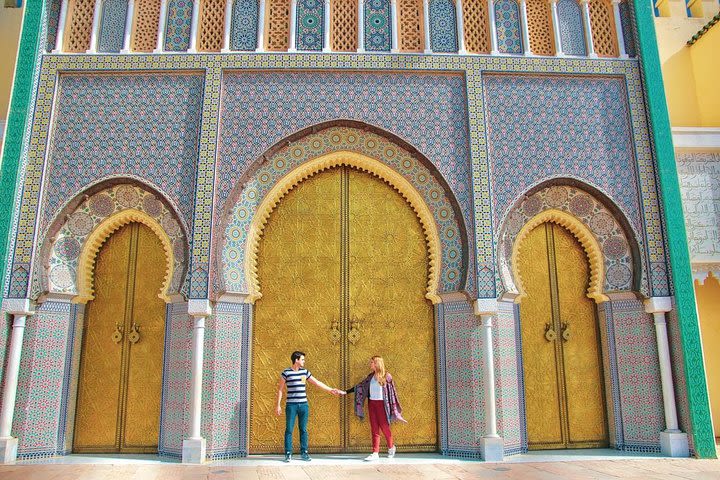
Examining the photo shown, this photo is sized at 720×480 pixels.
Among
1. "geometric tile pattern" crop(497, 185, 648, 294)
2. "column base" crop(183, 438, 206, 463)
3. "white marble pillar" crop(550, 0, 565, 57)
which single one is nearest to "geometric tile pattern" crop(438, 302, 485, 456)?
"geometric tile pattern" crop(497, 185, 648, 294)

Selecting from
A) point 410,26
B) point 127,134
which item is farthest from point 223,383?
point 410,26

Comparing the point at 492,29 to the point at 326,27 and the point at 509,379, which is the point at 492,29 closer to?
the point at 326,27

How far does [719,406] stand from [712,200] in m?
2.29

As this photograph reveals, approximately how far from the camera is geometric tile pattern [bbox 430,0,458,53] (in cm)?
627

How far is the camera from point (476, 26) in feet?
21.0

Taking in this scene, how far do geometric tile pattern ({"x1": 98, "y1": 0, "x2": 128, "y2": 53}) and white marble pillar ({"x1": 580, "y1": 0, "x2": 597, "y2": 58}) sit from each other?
507 centimetres

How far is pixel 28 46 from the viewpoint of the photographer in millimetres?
5996

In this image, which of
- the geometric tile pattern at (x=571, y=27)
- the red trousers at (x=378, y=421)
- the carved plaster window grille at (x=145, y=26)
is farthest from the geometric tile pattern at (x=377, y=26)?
the red trousers at (x=378, y=421)

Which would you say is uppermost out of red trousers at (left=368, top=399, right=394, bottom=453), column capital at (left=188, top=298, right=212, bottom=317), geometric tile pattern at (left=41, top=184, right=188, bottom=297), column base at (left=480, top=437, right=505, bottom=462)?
geometric tile pattern at (left=41, top=184, right=188, bottom=297)

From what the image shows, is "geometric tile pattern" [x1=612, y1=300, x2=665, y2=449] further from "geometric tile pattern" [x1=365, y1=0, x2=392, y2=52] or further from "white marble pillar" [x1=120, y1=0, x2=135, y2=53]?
"white marble pillar" [x1=120, y1=0, x2=135, y2=53]

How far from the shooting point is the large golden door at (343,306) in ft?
18.7

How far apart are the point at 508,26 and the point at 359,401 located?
4.35 meters

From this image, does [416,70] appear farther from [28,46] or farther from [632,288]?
[28,46]

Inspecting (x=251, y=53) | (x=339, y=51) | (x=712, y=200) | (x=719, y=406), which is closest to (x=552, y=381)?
(x=719, y=406)
